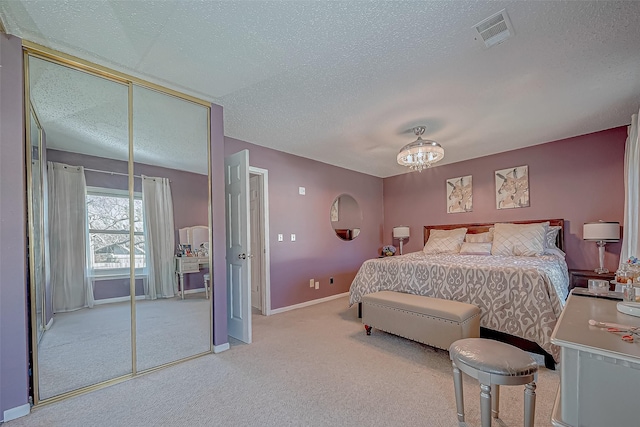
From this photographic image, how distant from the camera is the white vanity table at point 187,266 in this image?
103 inches

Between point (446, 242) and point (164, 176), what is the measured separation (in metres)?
4.08

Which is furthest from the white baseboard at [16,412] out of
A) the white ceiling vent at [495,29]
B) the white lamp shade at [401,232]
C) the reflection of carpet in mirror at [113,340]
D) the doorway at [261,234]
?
the white lamp shade at [401,232]

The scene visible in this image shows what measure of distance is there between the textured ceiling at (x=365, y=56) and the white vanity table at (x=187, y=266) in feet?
4.25

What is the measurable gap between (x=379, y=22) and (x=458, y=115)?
5.79 ft

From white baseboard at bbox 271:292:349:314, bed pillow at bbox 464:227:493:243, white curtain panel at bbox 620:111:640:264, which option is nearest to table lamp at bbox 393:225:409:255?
bed pillow at bbox 464:227:493:243

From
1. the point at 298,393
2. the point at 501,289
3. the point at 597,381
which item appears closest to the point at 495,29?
the point at 597,381

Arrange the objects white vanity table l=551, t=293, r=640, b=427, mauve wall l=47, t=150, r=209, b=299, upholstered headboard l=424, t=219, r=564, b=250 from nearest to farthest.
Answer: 1. white vanity table l=551, t=293, r=640, b=427
2. mauve wall l=47, t=150, r=209, b=299
3. upholstered headboard l=424, t=219, r=564, b=250

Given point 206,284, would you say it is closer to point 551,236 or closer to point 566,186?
point 551,236

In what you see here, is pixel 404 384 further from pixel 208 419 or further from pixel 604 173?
pixel 604 173

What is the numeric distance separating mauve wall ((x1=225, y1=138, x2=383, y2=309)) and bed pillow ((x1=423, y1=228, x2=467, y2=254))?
134cm

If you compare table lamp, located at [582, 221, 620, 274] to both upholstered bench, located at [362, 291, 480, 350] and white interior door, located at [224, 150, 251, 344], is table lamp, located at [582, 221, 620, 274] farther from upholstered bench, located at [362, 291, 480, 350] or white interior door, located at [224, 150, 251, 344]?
white interior door, located at [224, 150, 251, 344]

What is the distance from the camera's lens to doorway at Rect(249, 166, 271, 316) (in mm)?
3947

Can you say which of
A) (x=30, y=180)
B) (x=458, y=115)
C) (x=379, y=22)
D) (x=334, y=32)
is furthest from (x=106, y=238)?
(x=458, y=115)

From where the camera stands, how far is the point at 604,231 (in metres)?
3.37
